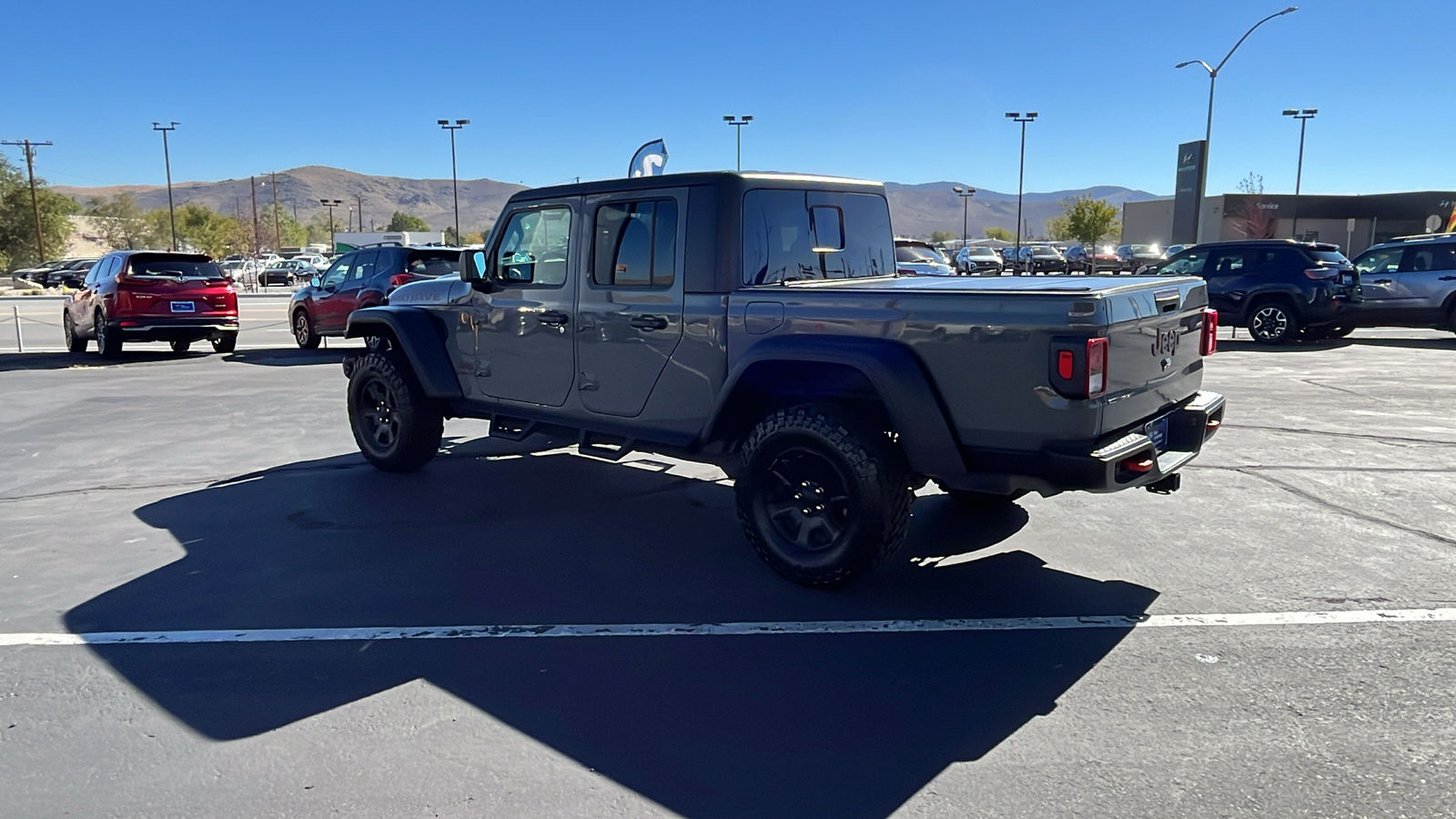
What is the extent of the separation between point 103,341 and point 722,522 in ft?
43.6

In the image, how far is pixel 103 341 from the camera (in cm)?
1536

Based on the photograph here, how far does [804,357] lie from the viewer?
468cm

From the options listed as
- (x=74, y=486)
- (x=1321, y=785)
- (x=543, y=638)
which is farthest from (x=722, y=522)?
(x=74, y=486)

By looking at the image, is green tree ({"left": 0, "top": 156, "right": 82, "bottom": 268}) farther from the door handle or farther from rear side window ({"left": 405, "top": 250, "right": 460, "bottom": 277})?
the door handle

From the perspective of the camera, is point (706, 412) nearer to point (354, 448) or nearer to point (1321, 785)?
point (1321, 785)

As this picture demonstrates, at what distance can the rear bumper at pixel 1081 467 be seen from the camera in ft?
13.5

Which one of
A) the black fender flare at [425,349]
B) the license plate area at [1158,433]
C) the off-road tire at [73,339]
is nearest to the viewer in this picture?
the license plate area at [1158,433]

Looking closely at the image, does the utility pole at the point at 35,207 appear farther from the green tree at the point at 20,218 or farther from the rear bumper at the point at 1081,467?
the rear bumper at the point at 1081,467

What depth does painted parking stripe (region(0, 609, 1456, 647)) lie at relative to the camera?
433 cm

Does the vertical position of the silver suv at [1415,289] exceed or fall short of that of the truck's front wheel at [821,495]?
it exceeds it

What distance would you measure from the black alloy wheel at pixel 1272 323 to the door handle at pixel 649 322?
Answer: 14.1m

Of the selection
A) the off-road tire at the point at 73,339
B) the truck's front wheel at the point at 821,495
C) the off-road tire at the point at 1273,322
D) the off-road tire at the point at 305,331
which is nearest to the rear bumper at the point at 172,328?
the off-road tire at the point at 305,331

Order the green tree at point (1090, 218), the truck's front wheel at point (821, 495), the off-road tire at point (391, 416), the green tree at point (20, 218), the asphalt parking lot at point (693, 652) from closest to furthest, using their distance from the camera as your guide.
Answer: the asphalt parking lot at point (693, 652) < the truck's front wheel at point (821, 495) < the off-road tire at point (391, 416) < the green tree at point (20, 218) < the green tree at point (1090, 218)

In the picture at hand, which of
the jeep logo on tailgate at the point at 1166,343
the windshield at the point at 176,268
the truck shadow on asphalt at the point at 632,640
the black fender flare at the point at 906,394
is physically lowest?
the truck shadow on asphalt at the point at 632,640
